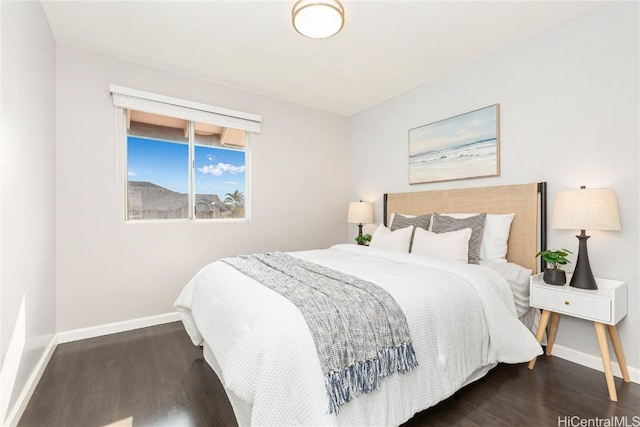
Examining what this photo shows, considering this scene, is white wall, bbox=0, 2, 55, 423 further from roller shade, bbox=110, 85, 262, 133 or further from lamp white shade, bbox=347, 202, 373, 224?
lamp white shade, bbox=347, 202, 373, 224

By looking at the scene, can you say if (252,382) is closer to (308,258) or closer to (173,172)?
(308,258)

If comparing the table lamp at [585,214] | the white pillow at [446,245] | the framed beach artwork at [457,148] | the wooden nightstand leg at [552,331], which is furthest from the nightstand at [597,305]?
the framed beach artwork at [457,148]

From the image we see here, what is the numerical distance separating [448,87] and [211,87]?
2621 mm

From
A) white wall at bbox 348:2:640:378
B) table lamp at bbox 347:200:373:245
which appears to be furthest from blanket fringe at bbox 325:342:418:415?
table lamp at bbox 347:200:373:245

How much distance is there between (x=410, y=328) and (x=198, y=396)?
1.38 metres

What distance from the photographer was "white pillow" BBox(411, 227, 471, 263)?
240 cm

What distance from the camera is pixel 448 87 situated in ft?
10.2

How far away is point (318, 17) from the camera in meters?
1.93

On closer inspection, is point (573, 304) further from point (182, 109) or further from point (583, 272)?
point (182, 109)

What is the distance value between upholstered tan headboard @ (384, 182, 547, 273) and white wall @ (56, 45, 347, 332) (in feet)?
6.45

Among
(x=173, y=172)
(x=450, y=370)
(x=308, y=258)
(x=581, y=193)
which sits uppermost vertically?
(x=173, y=172)

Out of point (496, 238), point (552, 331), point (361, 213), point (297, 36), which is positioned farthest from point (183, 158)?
point (552, 331)

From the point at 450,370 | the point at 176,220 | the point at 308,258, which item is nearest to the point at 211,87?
the point at 176,220

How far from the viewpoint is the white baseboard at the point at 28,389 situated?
1.54 m
